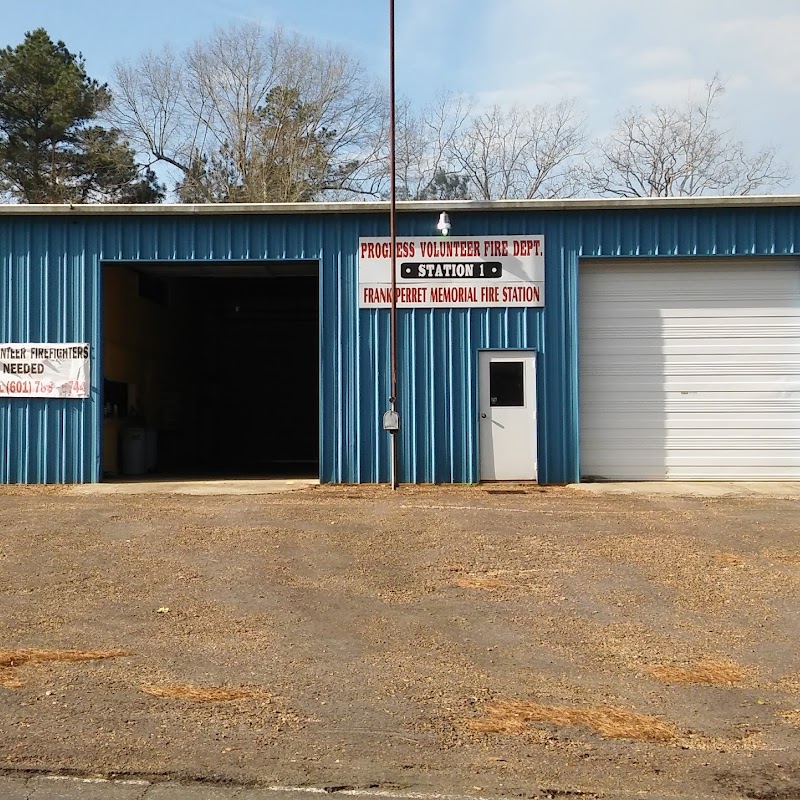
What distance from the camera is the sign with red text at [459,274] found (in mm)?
14617

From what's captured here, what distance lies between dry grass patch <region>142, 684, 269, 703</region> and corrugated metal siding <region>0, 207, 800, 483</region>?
915 centimetres

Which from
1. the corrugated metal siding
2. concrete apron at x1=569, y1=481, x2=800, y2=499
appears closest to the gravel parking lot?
concrete apron at x1=569, y1=481, x2=800, y2=499

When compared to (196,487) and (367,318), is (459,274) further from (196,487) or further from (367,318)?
(196,487)

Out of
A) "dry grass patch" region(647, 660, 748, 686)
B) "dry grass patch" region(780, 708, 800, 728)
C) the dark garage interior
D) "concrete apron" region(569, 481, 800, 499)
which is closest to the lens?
"dry grass patch" region(780, 708, 800, 728)

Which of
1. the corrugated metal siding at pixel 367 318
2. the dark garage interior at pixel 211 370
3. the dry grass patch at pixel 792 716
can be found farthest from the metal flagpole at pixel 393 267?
the dry grass patch at pixel 792 716

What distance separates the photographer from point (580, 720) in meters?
5.04

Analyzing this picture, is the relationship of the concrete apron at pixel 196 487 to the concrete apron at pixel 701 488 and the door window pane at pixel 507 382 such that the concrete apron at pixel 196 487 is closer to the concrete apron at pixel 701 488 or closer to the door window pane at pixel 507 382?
the door window pane at pixel 507 382

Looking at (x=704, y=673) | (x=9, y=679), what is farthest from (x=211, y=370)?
(x=704, y=673)

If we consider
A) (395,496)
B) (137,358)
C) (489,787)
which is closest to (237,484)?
(395,496)

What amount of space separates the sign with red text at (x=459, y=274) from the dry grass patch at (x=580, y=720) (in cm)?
996

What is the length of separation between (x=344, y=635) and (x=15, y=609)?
2.80m

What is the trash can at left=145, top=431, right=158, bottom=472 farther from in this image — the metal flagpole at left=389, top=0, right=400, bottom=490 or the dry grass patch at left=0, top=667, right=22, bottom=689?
the dry grass patch at left=0, top=667, right=22, bottom=689

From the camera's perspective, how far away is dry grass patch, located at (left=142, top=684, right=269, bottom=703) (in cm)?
535

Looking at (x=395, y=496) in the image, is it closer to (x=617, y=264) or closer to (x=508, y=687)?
(x=617, y=264)
